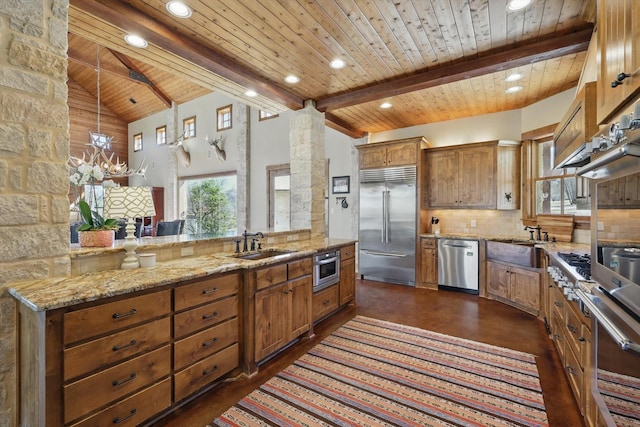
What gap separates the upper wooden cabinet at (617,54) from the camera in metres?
1.12

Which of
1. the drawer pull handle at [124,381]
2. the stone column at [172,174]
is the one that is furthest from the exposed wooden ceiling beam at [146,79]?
the drawer pull handle at [124,381]

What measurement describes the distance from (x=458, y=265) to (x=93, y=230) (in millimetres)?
4574

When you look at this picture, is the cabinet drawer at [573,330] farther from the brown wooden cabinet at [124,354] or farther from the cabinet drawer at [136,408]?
the cabinet drawer at [136,408]

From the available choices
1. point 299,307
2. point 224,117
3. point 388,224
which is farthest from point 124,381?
point 224,117

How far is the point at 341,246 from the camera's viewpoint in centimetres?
369

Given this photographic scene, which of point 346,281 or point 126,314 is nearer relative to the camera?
point 126,314

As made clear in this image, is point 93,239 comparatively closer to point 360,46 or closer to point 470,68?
point 360,46

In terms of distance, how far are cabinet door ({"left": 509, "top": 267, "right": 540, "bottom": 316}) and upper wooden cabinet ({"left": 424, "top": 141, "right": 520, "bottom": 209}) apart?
1.20 meters

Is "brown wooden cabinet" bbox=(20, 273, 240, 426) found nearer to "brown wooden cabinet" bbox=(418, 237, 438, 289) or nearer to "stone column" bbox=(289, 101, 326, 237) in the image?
"stone column" bbox=(289, 101, 326, 237)

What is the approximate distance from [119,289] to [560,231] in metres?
4.70

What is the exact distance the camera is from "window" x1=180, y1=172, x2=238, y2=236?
8.05 metres

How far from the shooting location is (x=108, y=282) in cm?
175

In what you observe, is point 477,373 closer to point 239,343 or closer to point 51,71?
point 239,343

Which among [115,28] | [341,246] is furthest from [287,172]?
[115,28]
